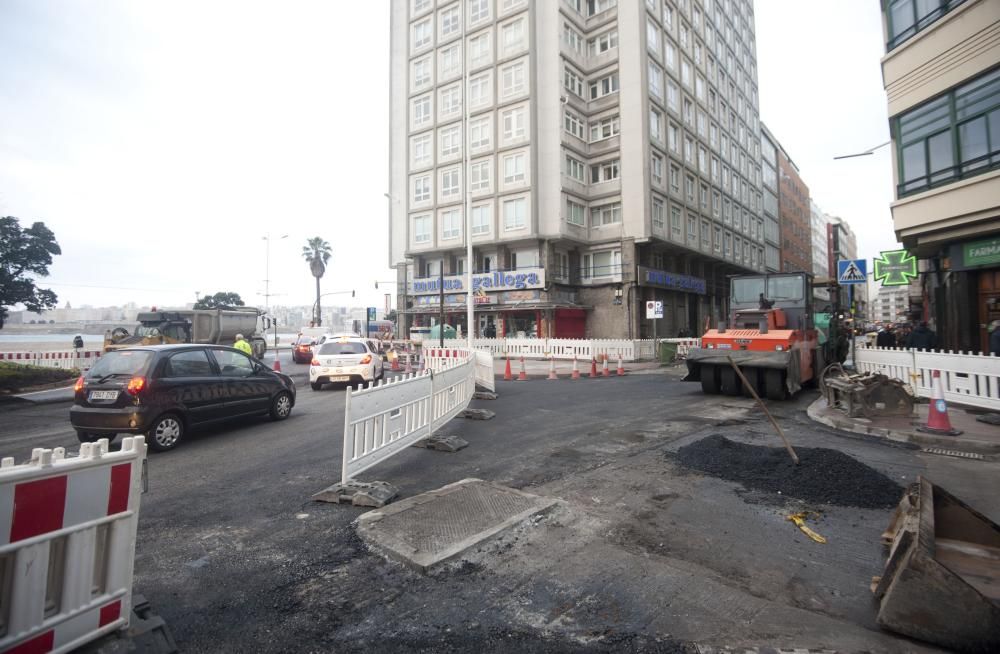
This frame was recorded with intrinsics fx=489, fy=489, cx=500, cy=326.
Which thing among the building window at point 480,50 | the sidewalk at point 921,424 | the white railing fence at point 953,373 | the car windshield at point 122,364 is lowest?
the sidewalk at point 921,424

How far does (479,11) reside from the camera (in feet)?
118

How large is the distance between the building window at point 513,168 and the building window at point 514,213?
4.77 feet

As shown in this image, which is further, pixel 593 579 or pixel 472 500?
pixel 472 500

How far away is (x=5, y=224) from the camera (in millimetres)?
31656

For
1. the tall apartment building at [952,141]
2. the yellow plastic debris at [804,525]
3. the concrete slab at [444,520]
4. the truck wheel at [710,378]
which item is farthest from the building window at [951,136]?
the concrete slab at [444,520]

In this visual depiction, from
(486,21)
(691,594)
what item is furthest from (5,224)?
(691,594)

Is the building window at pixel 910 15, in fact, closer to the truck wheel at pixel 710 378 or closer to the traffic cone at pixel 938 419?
the truck wheel at pixel 710 378

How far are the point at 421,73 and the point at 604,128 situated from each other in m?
15.5

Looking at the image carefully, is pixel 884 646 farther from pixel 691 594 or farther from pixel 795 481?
pixel 795 481

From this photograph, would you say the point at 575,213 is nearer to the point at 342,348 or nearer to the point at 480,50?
the point at 480,50

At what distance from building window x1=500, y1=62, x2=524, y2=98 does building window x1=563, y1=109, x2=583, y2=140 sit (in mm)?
3575

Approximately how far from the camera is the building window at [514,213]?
33.5 m

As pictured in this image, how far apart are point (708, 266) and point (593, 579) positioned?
47.0 metres

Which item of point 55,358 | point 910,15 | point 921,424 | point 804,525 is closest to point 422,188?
point 55,358
